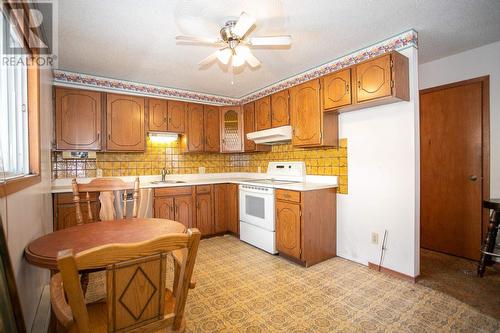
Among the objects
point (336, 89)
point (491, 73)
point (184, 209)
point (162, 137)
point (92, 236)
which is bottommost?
point (184, 209)

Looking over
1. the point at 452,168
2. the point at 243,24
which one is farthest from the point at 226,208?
the point at 452,168

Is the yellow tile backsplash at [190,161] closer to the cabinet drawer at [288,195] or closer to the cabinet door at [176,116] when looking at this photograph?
the cabinet door at [176,116]

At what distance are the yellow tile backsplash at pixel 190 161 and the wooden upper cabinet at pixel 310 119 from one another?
25cm

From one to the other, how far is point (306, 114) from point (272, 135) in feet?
1.93

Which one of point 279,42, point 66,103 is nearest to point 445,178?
point 279,42

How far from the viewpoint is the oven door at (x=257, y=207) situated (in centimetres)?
311

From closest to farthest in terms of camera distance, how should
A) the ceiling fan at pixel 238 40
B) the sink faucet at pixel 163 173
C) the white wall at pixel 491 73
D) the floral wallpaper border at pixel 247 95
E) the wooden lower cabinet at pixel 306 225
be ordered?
the ceiling fan at pixel 238 40 < the floral wallpaper border at pixel 247 95 < the white wall at pixel 491 73 < the wooden lower cabinet at pixel 306 225 < the sink faucet at pixel 163 173

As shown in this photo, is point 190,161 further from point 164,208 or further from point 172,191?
point 164,208

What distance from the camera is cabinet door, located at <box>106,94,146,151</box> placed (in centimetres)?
330

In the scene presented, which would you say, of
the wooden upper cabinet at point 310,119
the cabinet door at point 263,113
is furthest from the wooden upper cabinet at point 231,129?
the wooden upper cabinet at point 310,119

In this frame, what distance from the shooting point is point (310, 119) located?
299 centimetres

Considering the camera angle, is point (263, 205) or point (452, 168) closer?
point (452, 168)

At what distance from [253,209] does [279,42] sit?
215 cm

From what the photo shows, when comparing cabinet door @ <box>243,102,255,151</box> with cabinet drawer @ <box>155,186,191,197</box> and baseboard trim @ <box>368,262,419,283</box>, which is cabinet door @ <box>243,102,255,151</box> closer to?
cabinet drawer @ <box>155,186,191,197</box>
